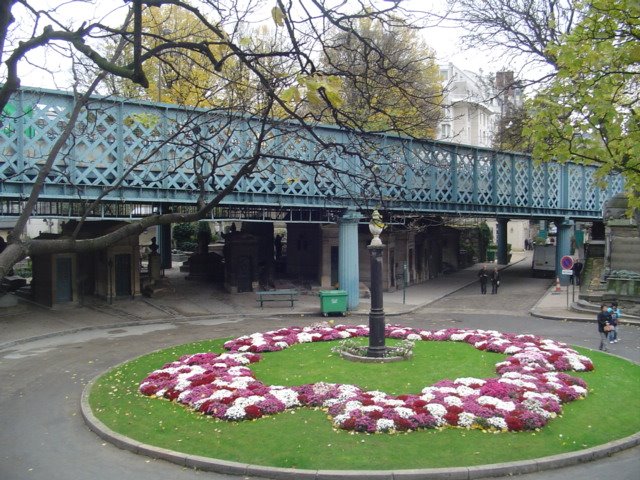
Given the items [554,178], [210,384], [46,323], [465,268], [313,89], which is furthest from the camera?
[465,268]

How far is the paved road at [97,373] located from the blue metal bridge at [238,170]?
4.78m

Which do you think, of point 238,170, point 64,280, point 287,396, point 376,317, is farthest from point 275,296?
point 287,396

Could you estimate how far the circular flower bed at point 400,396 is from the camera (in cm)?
1161

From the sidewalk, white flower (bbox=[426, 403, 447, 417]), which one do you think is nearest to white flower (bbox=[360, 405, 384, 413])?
Result: white flower (bbox=[426, 403, 447, 417])

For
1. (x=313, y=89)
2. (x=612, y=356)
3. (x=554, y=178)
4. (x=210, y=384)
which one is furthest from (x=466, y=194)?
(x=313, y=89)

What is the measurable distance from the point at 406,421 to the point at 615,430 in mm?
3799

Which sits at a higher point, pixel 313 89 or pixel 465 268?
pixel 313 89

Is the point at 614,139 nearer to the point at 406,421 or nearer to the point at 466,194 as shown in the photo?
the point at 406,421

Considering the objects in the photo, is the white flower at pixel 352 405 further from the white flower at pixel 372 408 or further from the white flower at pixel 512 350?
the white flower at pixel 512 350

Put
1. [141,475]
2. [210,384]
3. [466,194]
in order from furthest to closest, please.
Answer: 1. [466,194]
2. [210,384]
3. [141,475]

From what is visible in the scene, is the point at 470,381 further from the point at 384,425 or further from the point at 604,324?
the point at 604,324

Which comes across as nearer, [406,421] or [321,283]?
[406,421]

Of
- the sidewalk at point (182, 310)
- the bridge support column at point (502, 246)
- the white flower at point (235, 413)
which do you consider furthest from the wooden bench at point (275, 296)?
the bridge support column at point (502, 246)

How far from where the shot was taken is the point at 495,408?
39.7 ft
